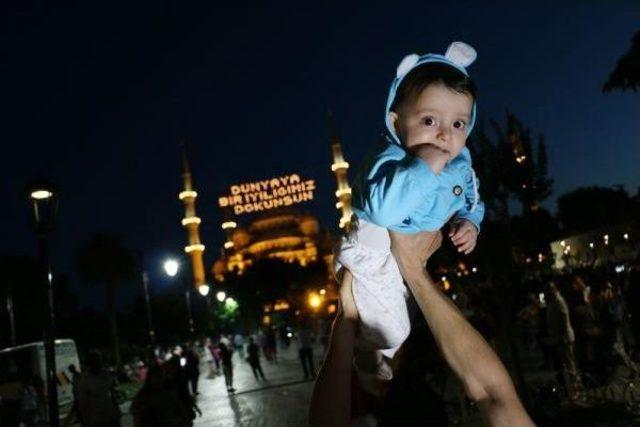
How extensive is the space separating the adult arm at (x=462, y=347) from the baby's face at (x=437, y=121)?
0.88 feet

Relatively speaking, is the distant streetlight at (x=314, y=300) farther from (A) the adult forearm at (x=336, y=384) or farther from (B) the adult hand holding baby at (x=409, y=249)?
(B) the adult hand holding baby at (x=409, y=249)

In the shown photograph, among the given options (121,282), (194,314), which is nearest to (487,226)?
(121,282)

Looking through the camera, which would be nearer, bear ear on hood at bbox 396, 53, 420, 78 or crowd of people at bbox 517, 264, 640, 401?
bear ear on hood at bbox 396, 53, 420, 78

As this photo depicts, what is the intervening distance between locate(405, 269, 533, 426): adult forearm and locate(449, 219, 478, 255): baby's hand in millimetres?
255

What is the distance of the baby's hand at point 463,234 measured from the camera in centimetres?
201

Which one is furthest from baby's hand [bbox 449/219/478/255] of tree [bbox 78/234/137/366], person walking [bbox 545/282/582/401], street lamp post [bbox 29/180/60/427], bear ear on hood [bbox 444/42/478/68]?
tree [bbox 78/234/137/366]

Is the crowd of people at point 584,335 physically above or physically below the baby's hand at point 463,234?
below

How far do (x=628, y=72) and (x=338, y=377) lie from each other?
25.4 m

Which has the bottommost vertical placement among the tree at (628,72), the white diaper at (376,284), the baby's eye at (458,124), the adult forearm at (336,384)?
the adult forearm at (336,384)

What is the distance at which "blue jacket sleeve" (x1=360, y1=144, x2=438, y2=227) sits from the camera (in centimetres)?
164

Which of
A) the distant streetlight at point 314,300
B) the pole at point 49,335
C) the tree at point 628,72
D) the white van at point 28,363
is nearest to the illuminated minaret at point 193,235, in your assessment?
the distant streetlight at point 314,300

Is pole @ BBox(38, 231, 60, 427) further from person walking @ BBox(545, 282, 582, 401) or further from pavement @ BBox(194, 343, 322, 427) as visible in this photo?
person walking @ BBox(545, 282, 582, 401)

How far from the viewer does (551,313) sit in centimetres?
1207

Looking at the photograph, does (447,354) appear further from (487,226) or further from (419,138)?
(487,226)
